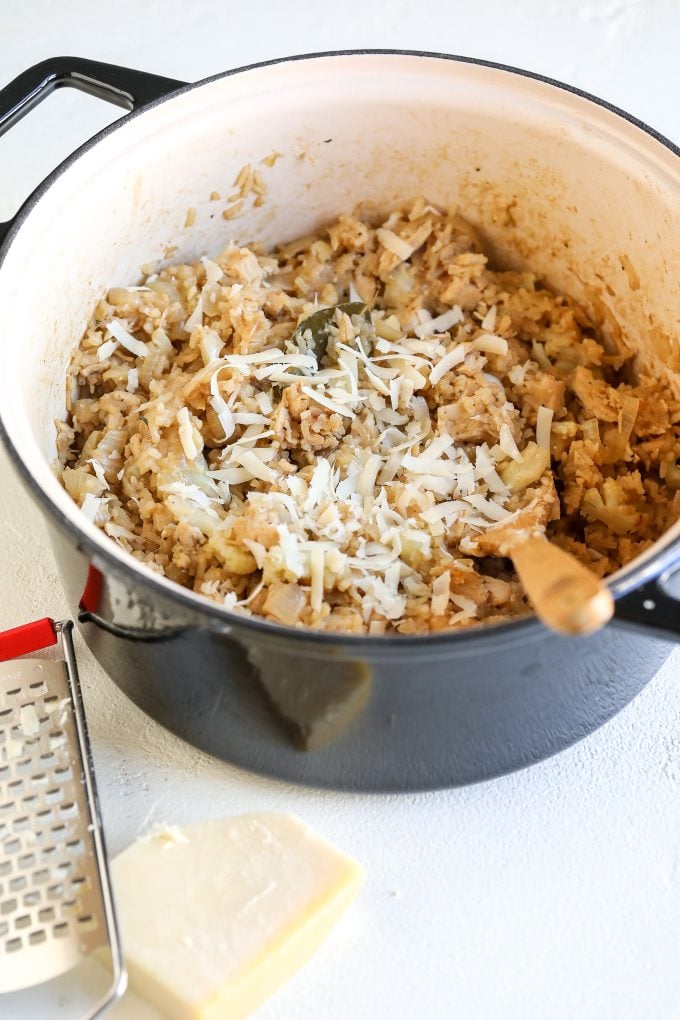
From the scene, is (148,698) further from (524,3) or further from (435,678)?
(524,3)

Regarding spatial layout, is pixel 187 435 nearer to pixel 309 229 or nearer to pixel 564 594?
pixel 309 229

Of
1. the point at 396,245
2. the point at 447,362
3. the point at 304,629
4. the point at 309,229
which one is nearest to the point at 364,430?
the point at 447,362

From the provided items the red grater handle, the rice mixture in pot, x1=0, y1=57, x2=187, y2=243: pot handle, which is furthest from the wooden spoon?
x1=0, y1=57, x2=187, y2=243: pot handle

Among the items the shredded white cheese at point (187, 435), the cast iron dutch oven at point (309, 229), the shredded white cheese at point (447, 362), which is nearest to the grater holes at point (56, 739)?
the cast iron dutch oven at point (309, 229)

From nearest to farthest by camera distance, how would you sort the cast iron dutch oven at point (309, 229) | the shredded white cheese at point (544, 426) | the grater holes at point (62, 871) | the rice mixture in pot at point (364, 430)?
the cast iron dutch oven at point (309, 229)
the grater holes at point (62, 871)
the rice mixture in pot at point (364, 430)
the shredded white cheese at point (544, 426)

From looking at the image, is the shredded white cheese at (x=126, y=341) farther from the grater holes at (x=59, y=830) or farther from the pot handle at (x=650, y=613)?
the pot handle at (x=650, y=613)
